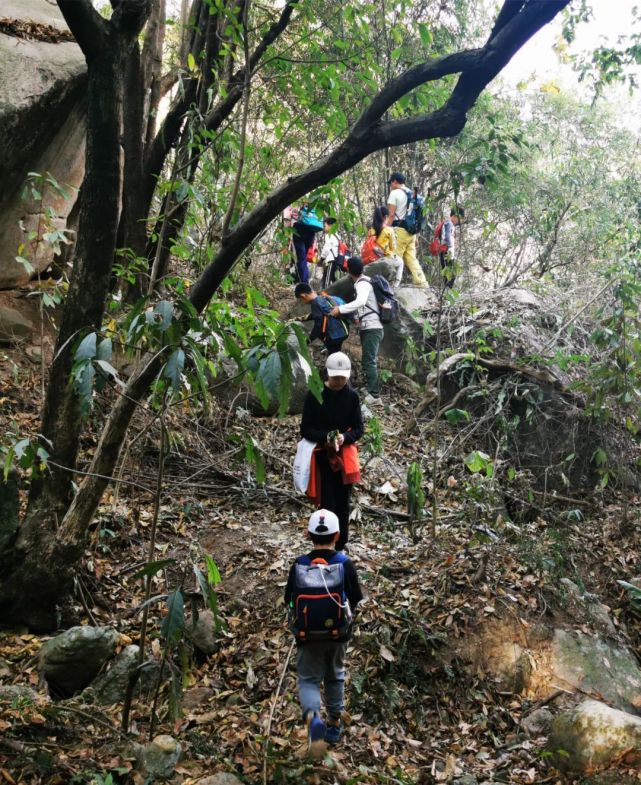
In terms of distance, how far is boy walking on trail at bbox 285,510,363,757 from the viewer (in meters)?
3.56

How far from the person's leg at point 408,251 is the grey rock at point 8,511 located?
8.08 m

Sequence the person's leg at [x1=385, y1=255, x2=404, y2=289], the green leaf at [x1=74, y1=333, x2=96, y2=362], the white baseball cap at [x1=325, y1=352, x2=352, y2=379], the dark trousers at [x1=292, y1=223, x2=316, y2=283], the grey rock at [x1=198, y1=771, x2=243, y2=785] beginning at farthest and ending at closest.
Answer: the person's leg at [x1=385, y1=255, x2=404, y2=289]
the dark trousers at [x1=292, y1=223, x2=316, y2=283]
the white baseball cap at [x1=325, y1=352, x2=352, y2=379]
the grey rock at [x1=198, y1=771, x2=243, y2=785]
the green leaf at [x1=74, y1=333, x2=96, y2=362]

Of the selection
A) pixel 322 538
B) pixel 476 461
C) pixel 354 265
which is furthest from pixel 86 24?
pixel 354 265

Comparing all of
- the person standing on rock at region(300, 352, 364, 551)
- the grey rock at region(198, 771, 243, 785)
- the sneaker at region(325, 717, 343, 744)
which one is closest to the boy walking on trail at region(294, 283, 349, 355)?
the person standing on rock at region(300, 352, 364, 551)

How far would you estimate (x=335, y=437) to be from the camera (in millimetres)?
5059

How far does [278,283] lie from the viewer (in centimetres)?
1178

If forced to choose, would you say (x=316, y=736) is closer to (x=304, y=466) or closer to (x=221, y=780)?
(x=221, y=780)

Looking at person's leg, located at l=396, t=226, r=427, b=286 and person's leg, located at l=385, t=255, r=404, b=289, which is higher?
person's leg, located at l=396, t=226, r=427, b=286

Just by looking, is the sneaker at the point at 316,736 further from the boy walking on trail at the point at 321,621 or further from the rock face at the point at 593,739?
the rock face at the point at 593,739

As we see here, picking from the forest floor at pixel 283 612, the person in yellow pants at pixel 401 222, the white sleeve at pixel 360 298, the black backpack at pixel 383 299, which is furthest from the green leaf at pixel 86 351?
the person in yellow pants at pixel 401 222

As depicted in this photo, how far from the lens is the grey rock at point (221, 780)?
3.26 m

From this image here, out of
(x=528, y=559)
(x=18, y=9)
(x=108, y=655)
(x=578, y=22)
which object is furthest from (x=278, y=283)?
(x=108, y=655)

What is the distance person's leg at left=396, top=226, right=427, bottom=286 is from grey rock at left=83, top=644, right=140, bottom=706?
8.49 metres

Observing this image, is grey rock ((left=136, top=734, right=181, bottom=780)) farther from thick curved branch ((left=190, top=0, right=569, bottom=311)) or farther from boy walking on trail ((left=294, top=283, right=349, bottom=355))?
boy walking on trail ((left=294, top=283, right=349, bottom=355))
